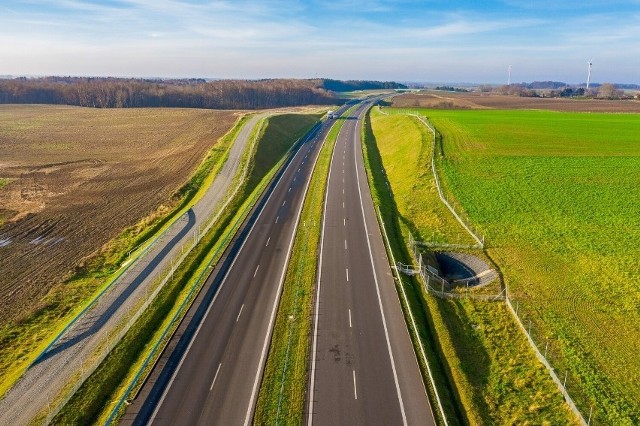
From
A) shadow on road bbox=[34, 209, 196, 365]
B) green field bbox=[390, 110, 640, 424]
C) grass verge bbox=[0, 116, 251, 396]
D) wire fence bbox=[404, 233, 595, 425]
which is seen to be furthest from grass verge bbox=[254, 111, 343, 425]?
green field bbox=[390, 110, 640, 424]

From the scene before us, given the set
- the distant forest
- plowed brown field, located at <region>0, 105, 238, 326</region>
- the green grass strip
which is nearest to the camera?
the green grass strip

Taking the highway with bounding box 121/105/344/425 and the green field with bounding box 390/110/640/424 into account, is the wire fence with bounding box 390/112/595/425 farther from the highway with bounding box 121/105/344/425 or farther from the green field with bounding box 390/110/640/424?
the highway with bounding box 121/105/344/425

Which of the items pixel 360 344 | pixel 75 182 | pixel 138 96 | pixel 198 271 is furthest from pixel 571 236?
pixel 138 96

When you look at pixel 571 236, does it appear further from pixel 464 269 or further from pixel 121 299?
pixel 121 299

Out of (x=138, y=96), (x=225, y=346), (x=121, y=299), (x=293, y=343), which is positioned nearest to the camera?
(x=225, y=346)

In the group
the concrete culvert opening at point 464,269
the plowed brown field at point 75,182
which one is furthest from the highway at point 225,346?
the concrete culvert opening at point 464,269

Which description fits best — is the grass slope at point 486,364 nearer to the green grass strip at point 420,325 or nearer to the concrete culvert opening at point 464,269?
the green grass strip at point 420,325
